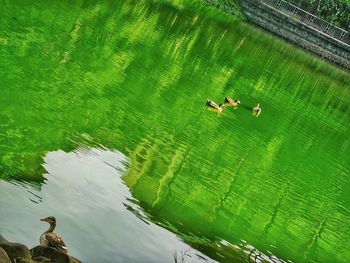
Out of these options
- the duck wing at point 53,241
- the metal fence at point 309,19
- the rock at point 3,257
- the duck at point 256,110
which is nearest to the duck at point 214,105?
the duck at point 256,110

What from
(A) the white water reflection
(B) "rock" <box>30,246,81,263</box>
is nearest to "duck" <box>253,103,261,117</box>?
(A) the white water reflection

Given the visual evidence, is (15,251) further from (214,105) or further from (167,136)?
(214,105)

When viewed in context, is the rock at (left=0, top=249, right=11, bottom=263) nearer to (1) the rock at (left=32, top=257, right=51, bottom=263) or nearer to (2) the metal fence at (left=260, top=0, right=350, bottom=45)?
(1) the rock at (left=32, top=257, right=51, bottom=263)

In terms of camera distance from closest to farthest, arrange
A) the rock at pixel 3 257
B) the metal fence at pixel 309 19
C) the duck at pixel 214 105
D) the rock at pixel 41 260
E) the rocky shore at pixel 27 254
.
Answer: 1. the rock at pixel 3 257
2. the rocky shore at pixel 27 254
3. the rock at pixel 41 260
4. the duck at pixel 214 105
5. the metal fence at pixel 309 19

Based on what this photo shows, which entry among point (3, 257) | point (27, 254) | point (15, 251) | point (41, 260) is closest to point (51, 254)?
point (41, 260)

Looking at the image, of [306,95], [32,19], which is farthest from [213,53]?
[32,19]

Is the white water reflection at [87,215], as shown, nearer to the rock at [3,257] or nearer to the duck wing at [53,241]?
the duck wing at [53,241]
